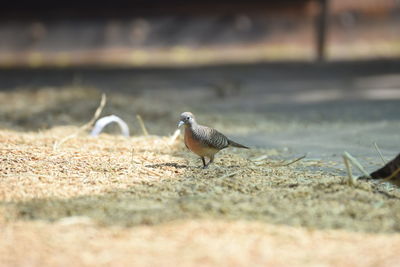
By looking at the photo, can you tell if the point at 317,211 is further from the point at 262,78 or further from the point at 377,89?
the point at 262,78

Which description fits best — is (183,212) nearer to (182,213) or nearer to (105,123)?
(182,213)

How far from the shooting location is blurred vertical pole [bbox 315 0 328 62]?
39.5 feet

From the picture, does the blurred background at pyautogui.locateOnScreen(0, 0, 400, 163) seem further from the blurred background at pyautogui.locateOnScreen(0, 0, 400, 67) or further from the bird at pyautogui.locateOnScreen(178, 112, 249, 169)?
the bird at pyautogui.locateOnScreen(178, 112, 249, 169)

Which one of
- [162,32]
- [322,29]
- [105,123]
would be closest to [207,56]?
[162,32]

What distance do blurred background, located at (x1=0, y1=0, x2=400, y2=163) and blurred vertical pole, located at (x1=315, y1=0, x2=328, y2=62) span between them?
20 mm

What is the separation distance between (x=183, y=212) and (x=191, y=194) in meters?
0.36

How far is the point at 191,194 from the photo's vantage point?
3.57 metres

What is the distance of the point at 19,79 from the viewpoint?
1071 centimetres

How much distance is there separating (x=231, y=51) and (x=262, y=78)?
2137mm

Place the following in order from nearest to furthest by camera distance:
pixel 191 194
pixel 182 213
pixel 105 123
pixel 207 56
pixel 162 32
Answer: pixel 182 213, pixel 191 194, pixel 105 123, pixel 162 32, pixel 207 56

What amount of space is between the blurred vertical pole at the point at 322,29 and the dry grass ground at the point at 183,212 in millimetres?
7794

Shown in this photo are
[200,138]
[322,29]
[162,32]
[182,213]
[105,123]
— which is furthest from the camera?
[162,32]

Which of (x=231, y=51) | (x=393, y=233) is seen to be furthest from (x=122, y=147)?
(x=231, y=51)

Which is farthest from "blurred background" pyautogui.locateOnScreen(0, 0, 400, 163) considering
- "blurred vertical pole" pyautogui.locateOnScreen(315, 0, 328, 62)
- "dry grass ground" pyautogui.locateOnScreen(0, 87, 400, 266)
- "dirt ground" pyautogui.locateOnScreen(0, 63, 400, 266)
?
"dry grass ground" pyautogui.locateOnScreen(0, 87, 400, 266)
